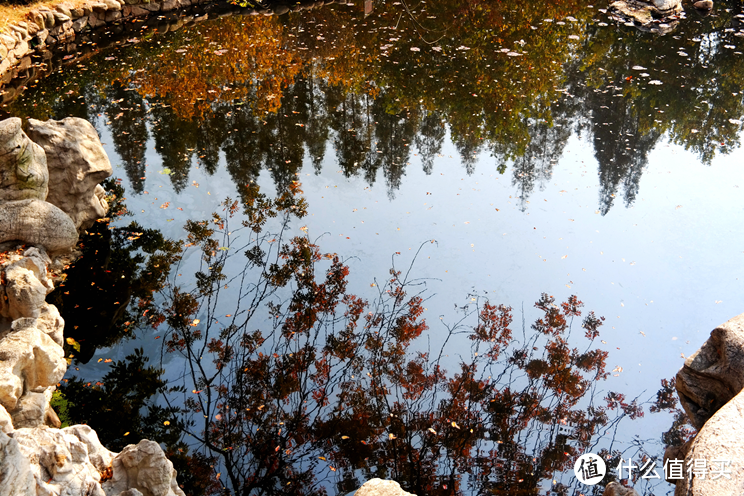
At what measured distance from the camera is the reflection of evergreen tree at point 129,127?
8.51 m

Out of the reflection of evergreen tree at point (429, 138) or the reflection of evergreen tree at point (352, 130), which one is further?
the reflection of evergreen tree at point (429, 138)

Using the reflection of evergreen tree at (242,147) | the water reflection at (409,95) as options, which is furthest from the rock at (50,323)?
the water reflection at (409,95)

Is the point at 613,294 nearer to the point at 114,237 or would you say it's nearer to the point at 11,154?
the point at 114,237

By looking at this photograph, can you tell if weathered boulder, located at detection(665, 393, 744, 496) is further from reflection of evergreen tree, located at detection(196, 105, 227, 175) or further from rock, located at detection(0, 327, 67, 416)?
reflection of evergreen tree, located at detection(196, 105, 227, 175)

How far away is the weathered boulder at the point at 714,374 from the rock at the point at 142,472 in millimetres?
3992

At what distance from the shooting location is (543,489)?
14.0 feet

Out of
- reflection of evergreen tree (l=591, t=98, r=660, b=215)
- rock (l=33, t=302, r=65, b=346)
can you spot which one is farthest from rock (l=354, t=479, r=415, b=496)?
reflection of evergreen tree (l=591, t=98, r=660, b=215)

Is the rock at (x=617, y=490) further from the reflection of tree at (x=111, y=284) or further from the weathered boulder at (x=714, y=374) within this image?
the reflection of tree at (x=111, y=284)

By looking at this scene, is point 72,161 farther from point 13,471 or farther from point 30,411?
point 13,471

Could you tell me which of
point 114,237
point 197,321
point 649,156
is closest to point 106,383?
point 197,321

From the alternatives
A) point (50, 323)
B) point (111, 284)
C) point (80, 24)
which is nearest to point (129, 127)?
point (111, 284)

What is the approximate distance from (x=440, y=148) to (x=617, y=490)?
21.2 ft

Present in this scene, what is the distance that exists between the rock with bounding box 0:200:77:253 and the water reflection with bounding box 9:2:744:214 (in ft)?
7.95

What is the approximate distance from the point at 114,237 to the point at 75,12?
30.1ft
